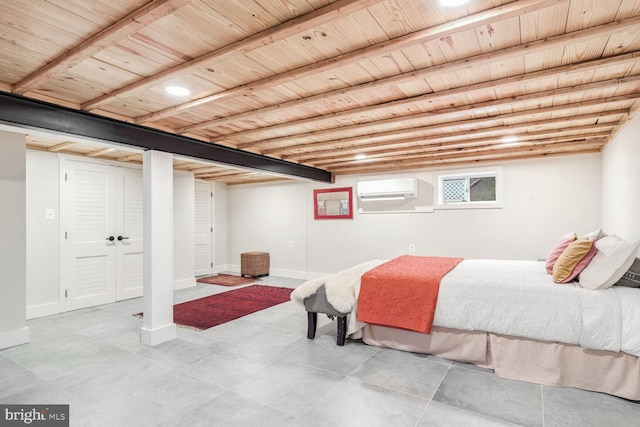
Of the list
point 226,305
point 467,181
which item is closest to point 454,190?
point 467,181

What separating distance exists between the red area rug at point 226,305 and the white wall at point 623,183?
4.15 m

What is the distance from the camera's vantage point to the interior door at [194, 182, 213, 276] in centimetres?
723

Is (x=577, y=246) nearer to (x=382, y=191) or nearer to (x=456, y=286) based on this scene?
(x=456, y=286)

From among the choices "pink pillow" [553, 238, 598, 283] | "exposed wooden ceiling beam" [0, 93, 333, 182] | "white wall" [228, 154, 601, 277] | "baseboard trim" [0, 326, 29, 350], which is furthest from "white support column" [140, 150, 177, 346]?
"white wall" [228, 154, 601, 277]

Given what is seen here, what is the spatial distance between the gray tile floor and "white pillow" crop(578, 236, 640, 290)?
0.77 metres

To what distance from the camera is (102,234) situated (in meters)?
4.97

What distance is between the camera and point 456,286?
278 centimetres

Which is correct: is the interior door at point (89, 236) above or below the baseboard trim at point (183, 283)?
above

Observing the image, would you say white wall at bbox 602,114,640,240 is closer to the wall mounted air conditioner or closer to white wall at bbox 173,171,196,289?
the wall mounted air conditioner

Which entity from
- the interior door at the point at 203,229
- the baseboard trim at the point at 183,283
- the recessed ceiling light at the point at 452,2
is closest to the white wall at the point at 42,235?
the baseboard trim at the point at 183,283

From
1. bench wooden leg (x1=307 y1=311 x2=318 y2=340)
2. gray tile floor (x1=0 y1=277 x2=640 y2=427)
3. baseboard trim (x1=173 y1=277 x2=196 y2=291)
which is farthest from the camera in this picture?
baseboard trim (x1=173 y1=277 x2=196 y2=291)

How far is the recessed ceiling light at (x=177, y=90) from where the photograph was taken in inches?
95.6

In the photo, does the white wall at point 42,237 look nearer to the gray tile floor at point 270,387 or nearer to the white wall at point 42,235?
the white wall at point 42,235

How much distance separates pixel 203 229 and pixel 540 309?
21.4 ft
